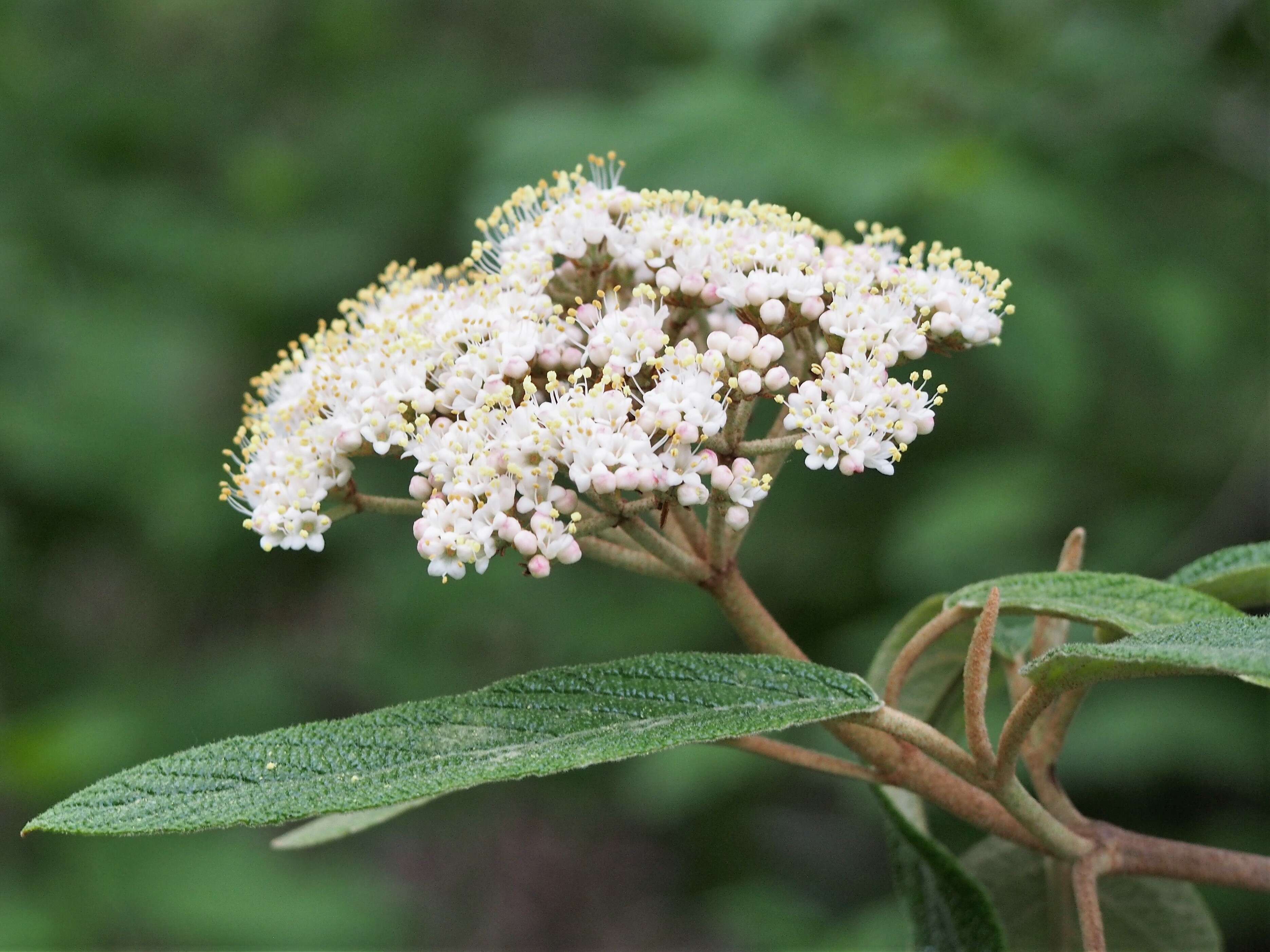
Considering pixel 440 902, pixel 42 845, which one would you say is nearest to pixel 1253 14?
pixel 42 845

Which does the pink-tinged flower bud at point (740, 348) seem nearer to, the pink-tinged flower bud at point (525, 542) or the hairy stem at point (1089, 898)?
the pink-tinged flower bud at point (525, 542)

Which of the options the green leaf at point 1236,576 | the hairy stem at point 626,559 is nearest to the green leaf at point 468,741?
the hairy stem at point 626,559

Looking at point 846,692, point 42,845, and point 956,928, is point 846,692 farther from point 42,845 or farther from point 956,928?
point 42,845

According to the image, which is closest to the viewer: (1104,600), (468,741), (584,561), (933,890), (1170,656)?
(1170,656)

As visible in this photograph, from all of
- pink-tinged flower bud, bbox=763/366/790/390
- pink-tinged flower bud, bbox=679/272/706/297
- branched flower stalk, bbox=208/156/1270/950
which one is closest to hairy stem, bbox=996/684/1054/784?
branched flower stalk, bbox=208/156/1270/950

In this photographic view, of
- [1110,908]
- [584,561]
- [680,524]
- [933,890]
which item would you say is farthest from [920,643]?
[584,561]

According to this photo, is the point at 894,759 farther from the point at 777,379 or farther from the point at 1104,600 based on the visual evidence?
the point at 777,379
